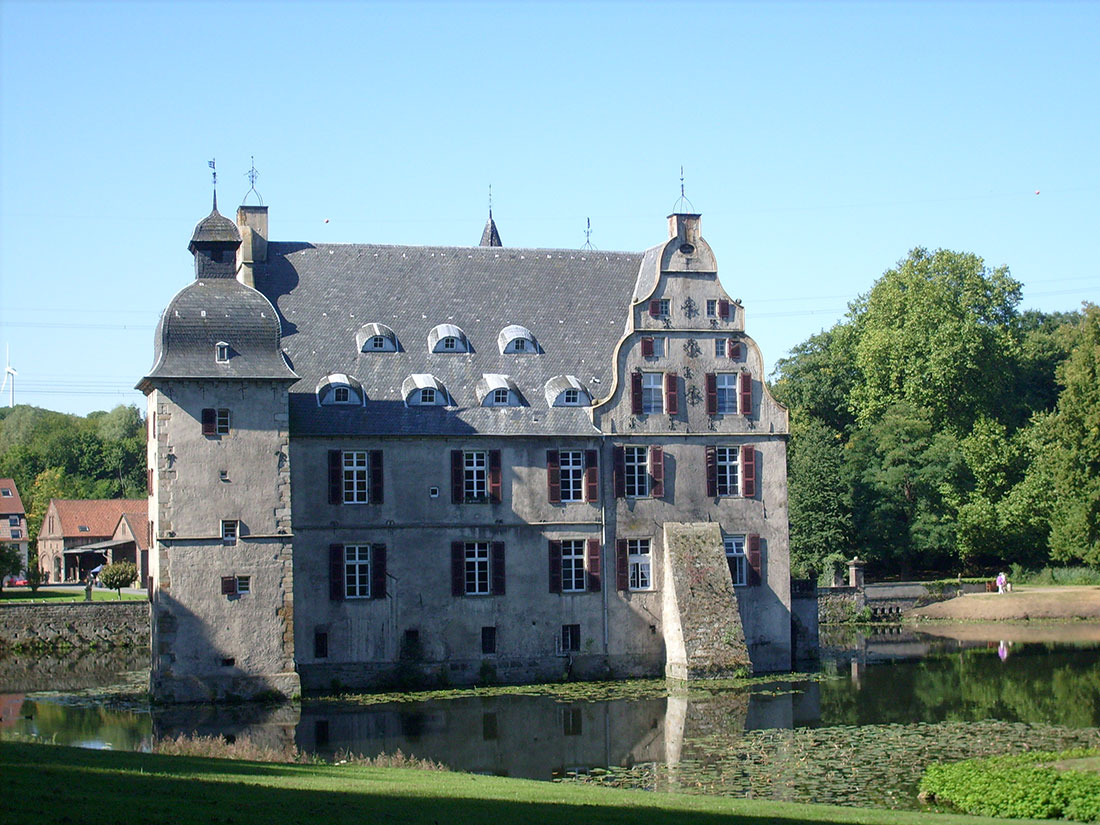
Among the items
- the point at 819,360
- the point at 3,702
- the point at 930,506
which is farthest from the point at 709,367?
the point at 819,360

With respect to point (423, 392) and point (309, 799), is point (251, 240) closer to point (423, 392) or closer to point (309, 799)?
point (423, 392)

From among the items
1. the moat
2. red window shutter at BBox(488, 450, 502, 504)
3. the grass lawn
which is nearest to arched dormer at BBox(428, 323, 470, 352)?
red window shutter at BBox(488, 450, 502, 504)

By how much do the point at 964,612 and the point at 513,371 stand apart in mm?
24347

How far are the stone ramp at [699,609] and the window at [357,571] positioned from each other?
7.90 metres

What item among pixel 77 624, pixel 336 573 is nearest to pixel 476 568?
pixel 336 573

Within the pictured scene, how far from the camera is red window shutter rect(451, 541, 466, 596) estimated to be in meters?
35.7

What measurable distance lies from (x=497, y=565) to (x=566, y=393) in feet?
16.3

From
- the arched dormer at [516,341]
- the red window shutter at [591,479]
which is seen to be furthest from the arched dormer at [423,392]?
the red window shutter at [591,479]

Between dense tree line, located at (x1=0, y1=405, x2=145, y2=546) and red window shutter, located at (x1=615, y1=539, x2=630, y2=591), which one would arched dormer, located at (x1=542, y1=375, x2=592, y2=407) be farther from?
dense tree line, located at (x1=0, y1=405, x2=145, y2=546)

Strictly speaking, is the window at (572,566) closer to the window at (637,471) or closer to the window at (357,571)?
the window at (637,471)

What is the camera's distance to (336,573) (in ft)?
114

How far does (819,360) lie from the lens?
67.0 metres

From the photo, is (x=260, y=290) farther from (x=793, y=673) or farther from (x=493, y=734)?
(x=793, y=673)

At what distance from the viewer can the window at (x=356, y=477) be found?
3512cm
